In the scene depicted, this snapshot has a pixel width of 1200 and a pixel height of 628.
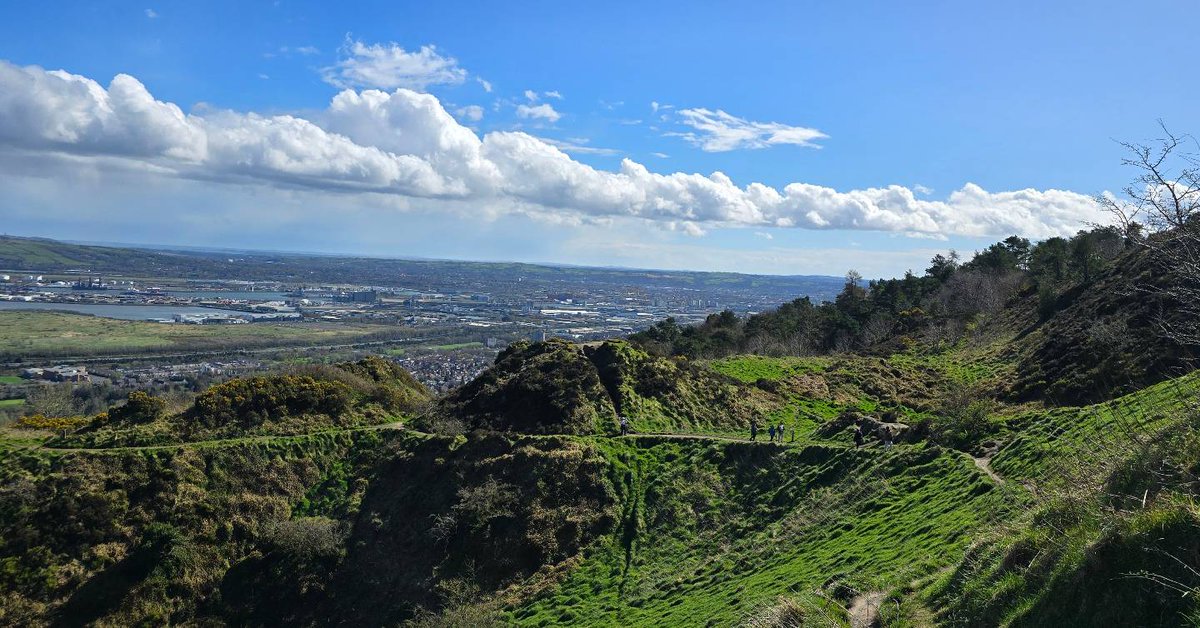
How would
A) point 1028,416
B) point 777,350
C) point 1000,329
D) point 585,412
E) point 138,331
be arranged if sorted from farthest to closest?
point 138,331
point 777,350
point 1000,329
point 585,412
point 1028,416


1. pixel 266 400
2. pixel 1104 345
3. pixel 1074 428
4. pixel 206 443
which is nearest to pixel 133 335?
pixel 266 400

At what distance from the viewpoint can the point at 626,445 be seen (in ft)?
107

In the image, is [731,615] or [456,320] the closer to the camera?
[731,615]

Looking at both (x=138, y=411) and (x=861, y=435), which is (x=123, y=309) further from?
(x=861, y=435)

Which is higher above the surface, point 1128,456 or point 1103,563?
point 1128,456

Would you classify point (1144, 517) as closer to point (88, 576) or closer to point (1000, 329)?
point (88, 576)

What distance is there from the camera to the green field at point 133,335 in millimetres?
110312

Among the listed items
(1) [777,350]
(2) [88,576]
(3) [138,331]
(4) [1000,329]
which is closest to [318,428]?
(2) [88,576]

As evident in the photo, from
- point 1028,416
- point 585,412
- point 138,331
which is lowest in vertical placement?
point 138,331

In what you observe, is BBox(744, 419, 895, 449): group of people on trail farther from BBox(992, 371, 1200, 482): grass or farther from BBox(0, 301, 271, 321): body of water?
BBox(0, 301, 271, 321): body of water

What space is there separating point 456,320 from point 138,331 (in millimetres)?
62908

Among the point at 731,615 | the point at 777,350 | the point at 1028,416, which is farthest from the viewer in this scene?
the point at 777,350

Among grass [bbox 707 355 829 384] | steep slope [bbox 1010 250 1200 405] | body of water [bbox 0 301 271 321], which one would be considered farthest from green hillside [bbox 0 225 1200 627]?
body of water [bbox 0 301 271 321]

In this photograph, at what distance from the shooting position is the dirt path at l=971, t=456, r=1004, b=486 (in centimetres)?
1967
